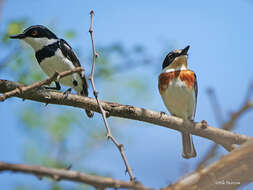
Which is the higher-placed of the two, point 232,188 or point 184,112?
point 184,112

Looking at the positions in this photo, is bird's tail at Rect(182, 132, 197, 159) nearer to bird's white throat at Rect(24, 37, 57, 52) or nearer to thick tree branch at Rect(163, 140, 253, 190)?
bird's white throat at Rect(24, 37, 57, 52)

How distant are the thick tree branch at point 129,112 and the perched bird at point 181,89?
117 centimetres

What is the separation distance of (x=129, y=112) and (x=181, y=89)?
1590mm

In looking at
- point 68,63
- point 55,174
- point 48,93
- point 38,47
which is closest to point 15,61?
point 38,47

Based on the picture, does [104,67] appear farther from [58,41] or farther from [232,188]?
[232,188]

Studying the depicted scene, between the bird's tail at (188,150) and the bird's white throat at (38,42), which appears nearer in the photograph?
the bird's tail at (188,150)

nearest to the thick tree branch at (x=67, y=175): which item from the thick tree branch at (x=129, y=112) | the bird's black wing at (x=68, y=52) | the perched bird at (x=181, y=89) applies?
the thick tree branch at (x=129, y=112)

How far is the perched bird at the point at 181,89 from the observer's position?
5.61 meters

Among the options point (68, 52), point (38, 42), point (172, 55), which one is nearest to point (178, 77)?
point (172, 55)

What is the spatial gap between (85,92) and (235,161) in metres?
5.19

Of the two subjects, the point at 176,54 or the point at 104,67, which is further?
the point at 104,67

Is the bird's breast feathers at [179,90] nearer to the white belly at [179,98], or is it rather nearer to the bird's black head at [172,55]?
the white belly at [179,98]

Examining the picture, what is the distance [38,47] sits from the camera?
607cm

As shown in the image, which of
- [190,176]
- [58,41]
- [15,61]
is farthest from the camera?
[15,61]
